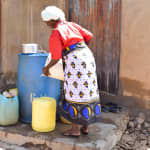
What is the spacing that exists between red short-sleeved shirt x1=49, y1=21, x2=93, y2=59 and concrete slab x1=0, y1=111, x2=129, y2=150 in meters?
1.07

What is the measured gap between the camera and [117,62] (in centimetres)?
437

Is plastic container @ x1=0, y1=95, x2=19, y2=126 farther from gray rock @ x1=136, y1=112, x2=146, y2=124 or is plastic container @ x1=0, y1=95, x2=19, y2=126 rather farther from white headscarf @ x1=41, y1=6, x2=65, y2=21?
gray rock @ x1=136, y1=112, x2=146, y2=124

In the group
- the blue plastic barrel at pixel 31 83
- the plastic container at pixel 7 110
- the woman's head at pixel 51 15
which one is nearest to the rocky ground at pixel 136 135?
the blue plastic barrel at pixel 31 83

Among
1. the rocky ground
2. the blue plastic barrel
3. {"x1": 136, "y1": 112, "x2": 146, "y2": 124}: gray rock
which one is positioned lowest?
the rocky ground

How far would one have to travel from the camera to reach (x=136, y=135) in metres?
3.85

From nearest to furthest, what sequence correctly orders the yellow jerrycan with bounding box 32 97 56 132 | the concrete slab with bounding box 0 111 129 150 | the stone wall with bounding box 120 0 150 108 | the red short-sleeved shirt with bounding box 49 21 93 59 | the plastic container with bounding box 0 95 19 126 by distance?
the red short-sleeved shirt with bounding box 49 21 93 59
the concrete slab with bounding box 0 111 129 150
the yellow jerrycan with bounding box 32 97 56 132
the plastic container with bounding box 0 95 19 126
the stone wall with bounding box 120 0 150 108

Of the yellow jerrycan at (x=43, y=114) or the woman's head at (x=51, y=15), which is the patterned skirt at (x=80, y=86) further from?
the woman's head at (x=51, y=15)

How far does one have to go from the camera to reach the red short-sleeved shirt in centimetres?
287

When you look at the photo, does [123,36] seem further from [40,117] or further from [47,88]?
[40,117]

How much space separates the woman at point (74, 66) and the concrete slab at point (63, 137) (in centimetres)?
26

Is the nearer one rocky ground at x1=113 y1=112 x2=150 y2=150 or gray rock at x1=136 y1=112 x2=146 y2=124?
rocky ground at x1=113 y1=112 x2=150 y2=150

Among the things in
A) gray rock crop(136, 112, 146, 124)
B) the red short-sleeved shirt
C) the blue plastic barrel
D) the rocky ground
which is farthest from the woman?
gray rock crop(136, 112, 146, 124)

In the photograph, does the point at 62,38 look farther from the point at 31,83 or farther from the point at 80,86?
the point at 31,83

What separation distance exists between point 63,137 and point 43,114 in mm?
414
